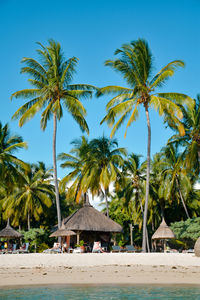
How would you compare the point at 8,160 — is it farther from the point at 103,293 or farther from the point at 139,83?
the point at 103,293

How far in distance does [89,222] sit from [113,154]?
6.29 m

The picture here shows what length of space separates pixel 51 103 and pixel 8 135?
4417mm

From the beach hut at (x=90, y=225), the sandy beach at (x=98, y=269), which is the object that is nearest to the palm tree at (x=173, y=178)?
the beach hut at (x=90, y=225)

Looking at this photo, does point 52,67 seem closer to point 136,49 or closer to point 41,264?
point 136,49

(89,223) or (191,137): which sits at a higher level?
(191,137)

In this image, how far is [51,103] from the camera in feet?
66.6

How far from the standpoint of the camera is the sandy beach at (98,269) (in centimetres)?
976

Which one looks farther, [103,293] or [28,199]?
[28,199]

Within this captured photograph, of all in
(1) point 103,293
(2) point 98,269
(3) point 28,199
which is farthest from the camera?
(3) point 28,199

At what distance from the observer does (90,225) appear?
2195cm

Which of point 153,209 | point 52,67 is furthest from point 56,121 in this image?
point 153,209

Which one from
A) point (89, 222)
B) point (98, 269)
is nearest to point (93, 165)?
point (89, 222)

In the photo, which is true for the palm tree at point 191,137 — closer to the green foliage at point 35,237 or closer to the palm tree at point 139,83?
the palm tree at point 139,83

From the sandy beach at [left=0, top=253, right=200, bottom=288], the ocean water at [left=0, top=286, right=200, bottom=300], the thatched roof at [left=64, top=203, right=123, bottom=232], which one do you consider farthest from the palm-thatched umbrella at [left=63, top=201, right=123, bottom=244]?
the ocean water at [left=0, top=286, right=200, bottom=300]
